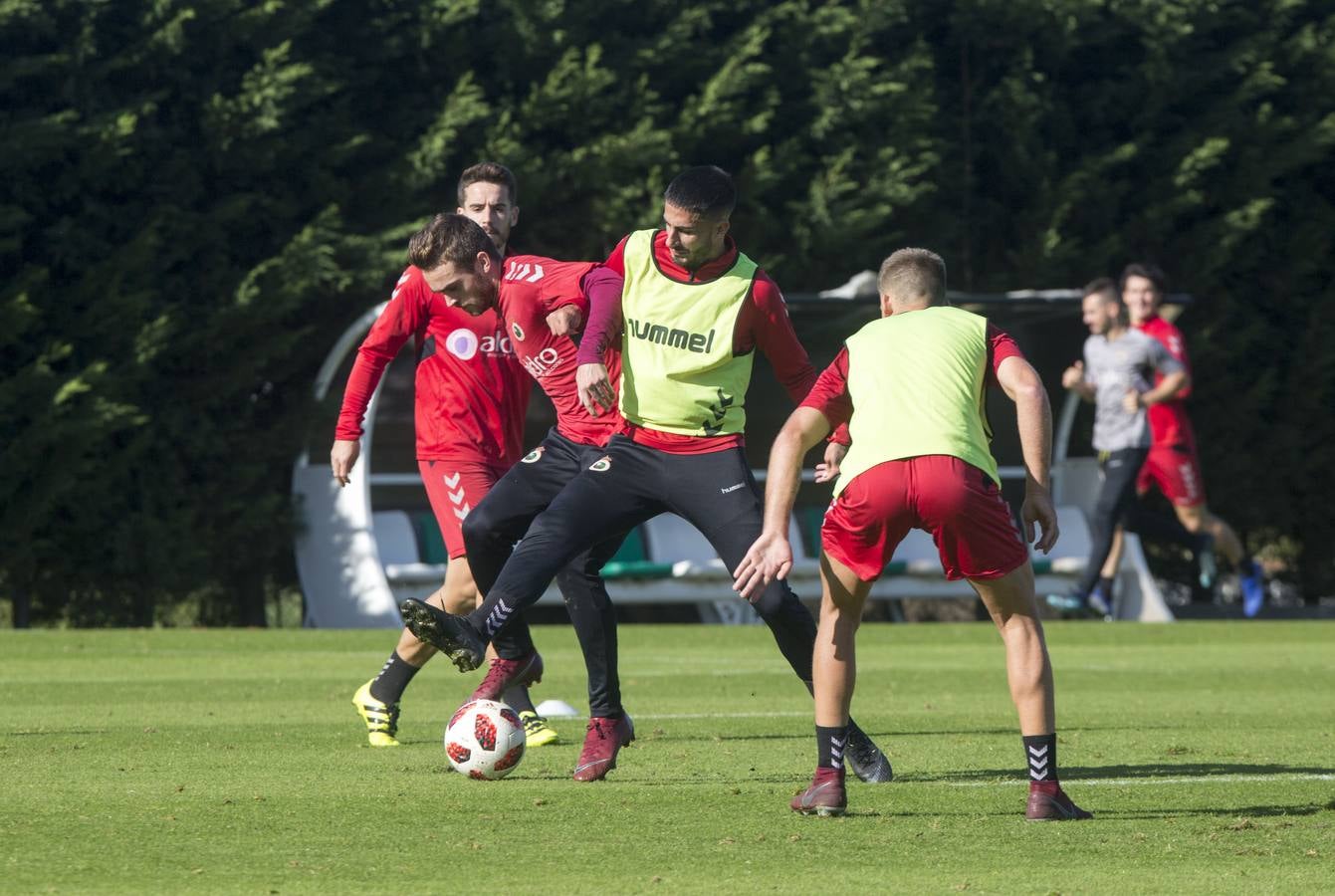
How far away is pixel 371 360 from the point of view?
349 inches

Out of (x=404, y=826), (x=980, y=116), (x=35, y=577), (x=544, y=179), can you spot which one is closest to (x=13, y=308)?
(x=35, y=577)

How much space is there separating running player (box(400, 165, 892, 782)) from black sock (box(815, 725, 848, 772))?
79 cm

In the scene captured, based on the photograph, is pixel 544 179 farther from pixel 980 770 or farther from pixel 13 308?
pixel 980 770

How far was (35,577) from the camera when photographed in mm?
17453

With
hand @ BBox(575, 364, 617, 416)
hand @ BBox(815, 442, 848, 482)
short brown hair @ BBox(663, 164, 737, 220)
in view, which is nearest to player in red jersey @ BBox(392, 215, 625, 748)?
short brown hair @ BBox(663, 164, 737, 220)

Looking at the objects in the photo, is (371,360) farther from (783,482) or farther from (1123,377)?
(1123,377)

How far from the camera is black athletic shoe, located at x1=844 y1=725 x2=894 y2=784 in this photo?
7395 millimetres

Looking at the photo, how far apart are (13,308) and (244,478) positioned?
250 cm

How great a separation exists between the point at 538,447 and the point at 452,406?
5.01 feet

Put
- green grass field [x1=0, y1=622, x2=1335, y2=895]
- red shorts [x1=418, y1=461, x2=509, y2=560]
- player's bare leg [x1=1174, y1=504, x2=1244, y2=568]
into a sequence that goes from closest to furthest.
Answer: green grass field [x1=0, y1=622, x2=1335, y2=895] → red shorts [x1=418, y1=461, x2=509, y2=560] → player's bare leg [x1=1174, y1=504, x2=1244, y2=568]

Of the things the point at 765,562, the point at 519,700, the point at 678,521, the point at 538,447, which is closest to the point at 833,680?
the point at 765,562

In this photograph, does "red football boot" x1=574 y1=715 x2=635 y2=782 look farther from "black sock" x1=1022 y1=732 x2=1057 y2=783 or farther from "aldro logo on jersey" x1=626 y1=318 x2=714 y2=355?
"black sock" x1=1022 y1=732 x2=1057 y2=783

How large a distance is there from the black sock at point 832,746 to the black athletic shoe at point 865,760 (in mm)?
843

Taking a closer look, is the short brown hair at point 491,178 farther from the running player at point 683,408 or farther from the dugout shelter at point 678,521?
the dugout shelter at point 678,521
